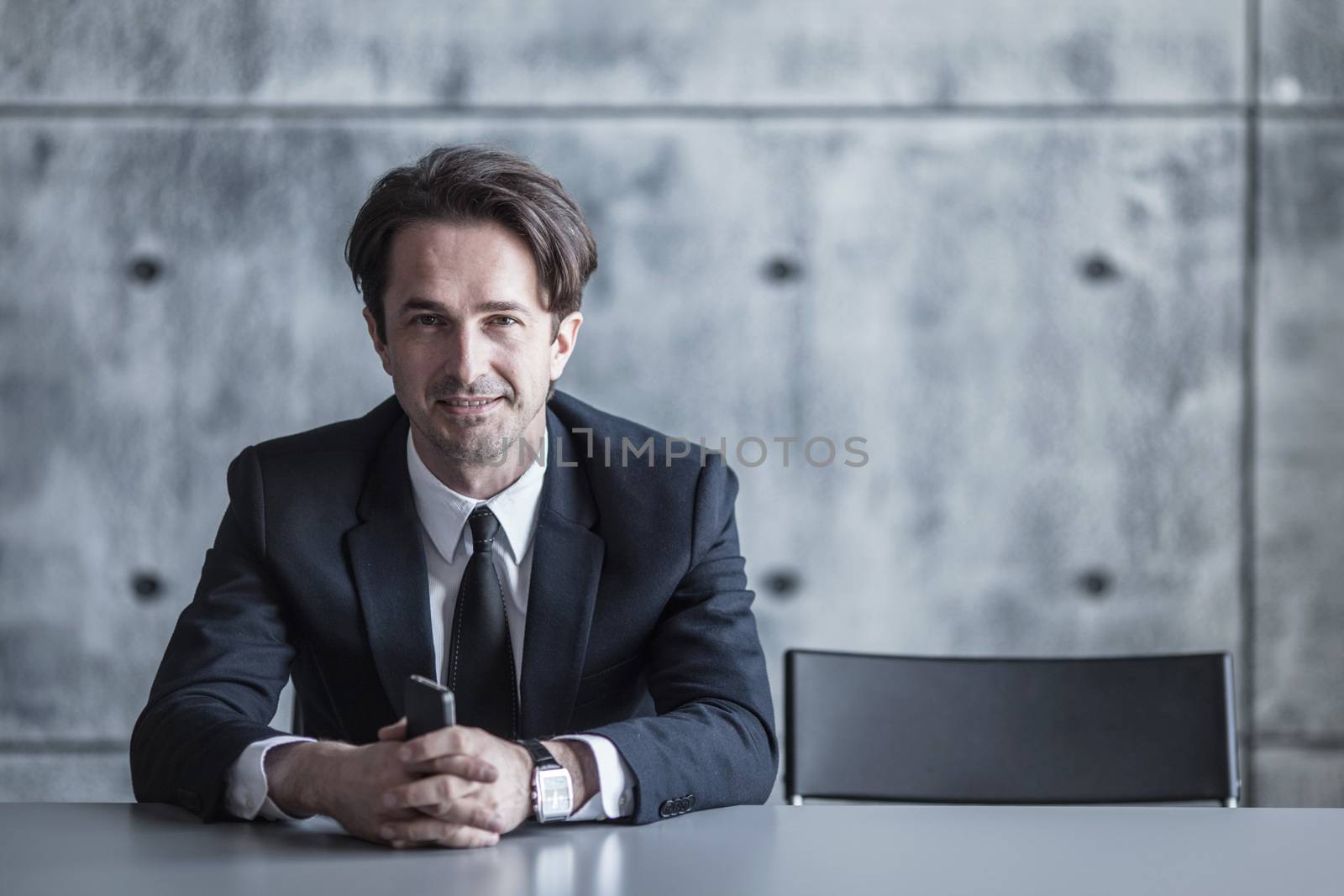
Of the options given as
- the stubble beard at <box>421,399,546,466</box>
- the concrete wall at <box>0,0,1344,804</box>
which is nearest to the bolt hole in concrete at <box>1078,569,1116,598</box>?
the concrete wall at <box>0,0,1344,804</box>

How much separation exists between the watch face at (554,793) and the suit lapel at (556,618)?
44cm

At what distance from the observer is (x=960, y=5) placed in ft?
9.77

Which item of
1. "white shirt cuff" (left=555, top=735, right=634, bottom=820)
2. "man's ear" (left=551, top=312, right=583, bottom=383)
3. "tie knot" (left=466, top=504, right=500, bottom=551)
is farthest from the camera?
"man's ear" (left=551, top=312, right=583, bottom=383)

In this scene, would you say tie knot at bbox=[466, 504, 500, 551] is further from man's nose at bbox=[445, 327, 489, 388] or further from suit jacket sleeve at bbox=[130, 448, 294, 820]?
suit jacket sleeve at bbox=[130, 448, 294, 820]

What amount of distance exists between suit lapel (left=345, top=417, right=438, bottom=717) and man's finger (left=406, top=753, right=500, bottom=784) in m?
0.44

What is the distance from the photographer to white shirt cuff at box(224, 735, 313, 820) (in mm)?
1310

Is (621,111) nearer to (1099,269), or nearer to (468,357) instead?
(1099,269)

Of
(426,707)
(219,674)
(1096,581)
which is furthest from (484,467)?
(1096,581)

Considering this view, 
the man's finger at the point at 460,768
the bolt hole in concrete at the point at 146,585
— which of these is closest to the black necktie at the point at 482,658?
the man's finger at the point at 460,768

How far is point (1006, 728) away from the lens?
5.95 ft

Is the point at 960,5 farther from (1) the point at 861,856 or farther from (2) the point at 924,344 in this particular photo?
(1) the point at 861,856

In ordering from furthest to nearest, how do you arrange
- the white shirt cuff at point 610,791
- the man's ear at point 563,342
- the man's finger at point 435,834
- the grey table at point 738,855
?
the man's ear at point 563,342 → the white shirt cuff at point 610,791 → the man's finger at point 435,834 → the grey table at point 738,855

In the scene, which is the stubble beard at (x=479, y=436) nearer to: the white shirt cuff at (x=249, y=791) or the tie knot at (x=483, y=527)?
the tie knot at (x=483, y=527)

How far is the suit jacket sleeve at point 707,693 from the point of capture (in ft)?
4.51
